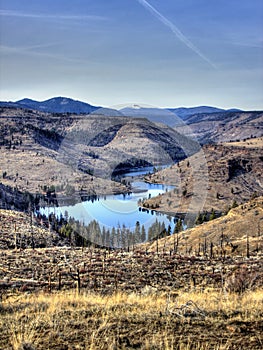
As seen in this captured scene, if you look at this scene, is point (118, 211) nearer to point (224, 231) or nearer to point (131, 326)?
point (224, 231)

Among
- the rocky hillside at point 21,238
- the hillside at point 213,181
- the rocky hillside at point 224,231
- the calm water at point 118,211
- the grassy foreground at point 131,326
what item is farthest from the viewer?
the hillside at point 213,181

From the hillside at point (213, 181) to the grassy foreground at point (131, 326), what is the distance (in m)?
127

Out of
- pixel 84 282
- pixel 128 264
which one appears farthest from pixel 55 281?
pixel 128 264

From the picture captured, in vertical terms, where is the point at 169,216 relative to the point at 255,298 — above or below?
below

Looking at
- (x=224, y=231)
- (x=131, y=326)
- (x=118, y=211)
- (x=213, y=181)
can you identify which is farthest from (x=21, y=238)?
(x=213, y=181)

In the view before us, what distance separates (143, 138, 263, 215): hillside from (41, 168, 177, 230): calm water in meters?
10.7

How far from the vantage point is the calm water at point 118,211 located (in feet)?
300

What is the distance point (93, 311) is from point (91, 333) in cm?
120

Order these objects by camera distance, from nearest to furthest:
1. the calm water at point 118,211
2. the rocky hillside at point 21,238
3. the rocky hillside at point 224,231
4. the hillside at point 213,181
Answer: the rocky hillside at point 21,238
the rocky hillside at point 224,231
the calm water at point 118,211
the hillside at point 213,181

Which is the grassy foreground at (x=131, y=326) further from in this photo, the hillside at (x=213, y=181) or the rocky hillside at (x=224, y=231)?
the hillside at (x=213, y=181)

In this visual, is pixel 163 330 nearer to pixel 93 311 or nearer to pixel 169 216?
pixel 93 311

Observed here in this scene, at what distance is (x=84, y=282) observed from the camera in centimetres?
1556

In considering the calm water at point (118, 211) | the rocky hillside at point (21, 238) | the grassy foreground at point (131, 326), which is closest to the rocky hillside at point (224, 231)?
the calm water at point (118, 211)

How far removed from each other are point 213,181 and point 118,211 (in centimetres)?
9015
